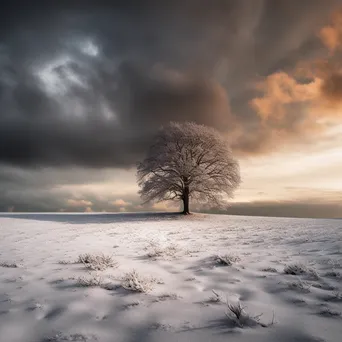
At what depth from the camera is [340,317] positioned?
293 cm

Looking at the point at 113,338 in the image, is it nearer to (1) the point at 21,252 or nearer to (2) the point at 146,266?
(2) the point at 146,266

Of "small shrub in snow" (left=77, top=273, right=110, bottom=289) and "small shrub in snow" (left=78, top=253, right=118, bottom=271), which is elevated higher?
"small shrub in snow" (left=78, top=253, right=118, bottom=271)

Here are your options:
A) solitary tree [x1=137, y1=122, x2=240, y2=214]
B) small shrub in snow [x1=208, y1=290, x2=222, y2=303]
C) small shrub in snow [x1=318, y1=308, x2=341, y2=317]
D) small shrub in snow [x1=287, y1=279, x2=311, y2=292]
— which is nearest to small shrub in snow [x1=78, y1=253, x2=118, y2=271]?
small shrub in snow [x1=208, y1=290, x2=222, y2=303]

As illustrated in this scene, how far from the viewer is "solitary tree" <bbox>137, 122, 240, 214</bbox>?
23469 mm

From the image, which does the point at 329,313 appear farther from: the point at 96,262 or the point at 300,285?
the point at 96,262

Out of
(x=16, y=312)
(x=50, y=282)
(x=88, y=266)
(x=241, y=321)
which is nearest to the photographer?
(x=241, y=321)

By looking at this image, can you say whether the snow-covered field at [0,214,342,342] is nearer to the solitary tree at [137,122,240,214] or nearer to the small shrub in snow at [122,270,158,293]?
the small shrub in snow at [122,270,158,293]

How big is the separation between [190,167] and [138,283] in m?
19.6

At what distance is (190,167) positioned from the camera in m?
23.3

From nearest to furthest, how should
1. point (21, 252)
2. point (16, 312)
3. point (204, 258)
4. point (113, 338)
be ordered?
point (113, 338), point (16, 312), point (204, 258), point (21, 252)

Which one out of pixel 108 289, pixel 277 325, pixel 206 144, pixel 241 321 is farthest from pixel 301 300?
pixel 206 144

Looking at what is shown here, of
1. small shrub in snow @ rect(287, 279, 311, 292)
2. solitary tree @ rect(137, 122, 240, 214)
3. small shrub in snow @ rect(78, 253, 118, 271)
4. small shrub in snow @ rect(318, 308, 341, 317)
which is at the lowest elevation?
small shrub in snow @ rect(318, 308, 341, 317)

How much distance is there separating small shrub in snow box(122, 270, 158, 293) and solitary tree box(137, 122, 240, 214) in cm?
1900

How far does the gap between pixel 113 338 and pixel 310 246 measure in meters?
6.89
